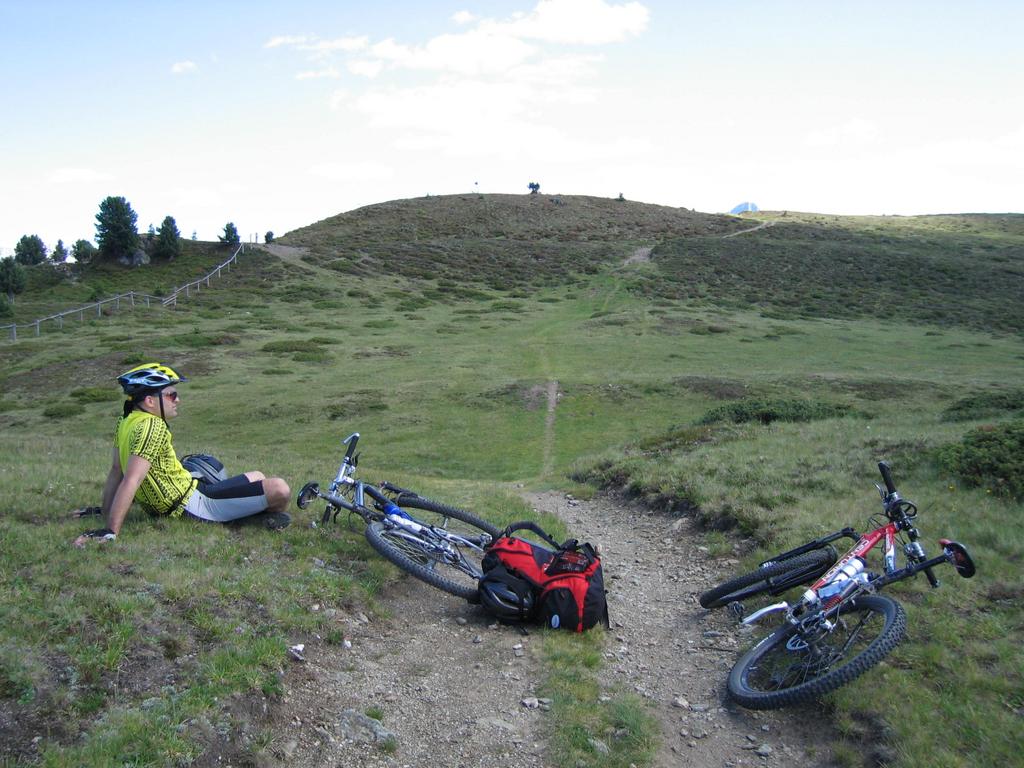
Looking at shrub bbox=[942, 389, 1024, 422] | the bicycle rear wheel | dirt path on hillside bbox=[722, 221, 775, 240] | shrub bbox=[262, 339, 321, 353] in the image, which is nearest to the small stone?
the bicycle rear wheel

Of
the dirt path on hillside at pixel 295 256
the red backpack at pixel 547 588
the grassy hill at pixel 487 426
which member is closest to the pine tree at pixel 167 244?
the grassy hill at pixel 487 426

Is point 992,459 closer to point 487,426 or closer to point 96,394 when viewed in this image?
point 487,426

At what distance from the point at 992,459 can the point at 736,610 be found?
18.0 feet

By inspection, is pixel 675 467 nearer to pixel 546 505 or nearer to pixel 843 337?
pixel 546 505

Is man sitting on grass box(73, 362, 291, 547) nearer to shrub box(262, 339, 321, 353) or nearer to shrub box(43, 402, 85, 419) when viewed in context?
shrub box(43, 402, 85, 419)

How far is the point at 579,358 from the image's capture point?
36.7 meters

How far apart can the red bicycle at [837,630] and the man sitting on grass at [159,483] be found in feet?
17.9

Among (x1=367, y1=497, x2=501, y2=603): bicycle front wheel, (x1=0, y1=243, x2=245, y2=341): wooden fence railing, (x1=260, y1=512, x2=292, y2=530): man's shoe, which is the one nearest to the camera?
(x1=367, y1=497, x2=501, y2=603): bicycle front wheel

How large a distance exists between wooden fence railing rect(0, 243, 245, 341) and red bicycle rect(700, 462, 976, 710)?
4545 cm

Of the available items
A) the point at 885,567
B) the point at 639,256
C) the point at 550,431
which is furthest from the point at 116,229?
the point at 885,567

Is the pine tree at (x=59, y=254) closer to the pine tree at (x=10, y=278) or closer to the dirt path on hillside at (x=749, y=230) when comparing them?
the pine tree at (x=10, y=278)

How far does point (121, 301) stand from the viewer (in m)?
52.7

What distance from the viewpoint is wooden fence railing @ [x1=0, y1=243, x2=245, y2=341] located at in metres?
42.7

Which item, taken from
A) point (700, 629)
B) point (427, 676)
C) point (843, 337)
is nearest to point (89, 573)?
point (427, 676)
